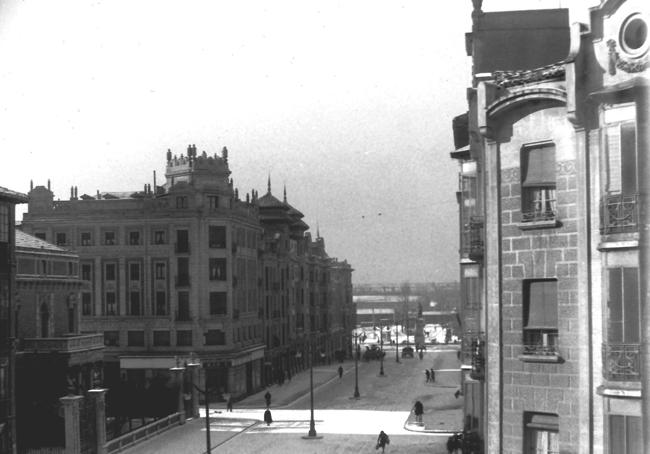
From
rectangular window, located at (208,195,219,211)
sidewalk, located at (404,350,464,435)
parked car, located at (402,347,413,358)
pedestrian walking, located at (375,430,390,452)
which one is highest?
rectangular window, located at (208,195,219,211)

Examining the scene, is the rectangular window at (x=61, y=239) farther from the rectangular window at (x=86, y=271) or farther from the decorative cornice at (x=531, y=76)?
the decorative cornice at (x=531, y=76)

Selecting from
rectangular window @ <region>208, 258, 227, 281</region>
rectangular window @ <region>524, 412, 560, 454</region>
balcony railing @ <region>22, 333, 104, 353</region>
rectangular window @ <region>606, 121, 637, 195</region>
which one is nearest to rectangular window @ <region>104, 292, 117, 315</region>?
rectangular window @ <region>208, 258, 227, 281</region>

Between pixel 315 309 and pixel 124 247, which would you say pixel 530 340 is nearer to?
pixel 124 247

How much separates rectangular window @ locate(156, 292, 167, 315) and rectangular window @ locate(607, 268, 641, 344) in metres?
55.2

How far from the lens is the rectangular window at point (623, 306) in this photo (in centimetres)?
1622

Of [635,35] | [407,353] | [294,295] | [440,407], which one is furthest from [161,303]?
[635,35]

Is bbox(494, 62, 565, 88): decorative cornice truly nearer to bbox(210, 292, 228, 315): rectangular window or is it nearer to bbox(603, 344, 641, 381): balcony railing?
bbox(603, 344, 641, 381): balcony railing

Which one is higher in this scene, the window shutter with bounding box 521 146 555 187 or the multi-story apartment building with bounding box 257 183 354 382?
the window shutter with bounding box 521 146 555 187

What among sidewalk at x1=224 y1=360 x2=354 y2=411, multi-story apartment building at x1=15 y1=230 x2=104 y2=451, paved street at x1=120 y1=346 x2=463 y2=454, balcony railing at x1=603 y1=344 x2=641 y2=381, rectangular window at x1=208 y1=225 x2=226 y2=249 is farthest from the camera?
rectangular window at x1=208 y1=225 x2=226 y2=249

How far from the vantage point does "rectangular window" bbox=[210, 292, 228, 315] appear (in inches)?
2721

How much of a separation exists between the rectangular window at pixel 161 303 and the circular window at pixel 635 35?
5586cm

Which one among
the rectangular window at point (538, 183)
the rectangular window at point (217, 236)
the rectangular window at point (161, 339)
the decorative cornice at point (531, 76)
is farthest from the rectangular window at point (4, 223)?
the rectangular window at point (161, 339)

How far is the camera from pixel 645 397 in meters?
15.9

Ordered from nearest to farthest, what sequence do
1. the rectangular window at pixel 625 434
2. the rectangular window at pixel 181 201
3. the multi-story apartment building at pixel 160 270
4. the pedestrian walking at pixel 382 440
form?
the rectangular window at pixel 625 434 < the pedestrian walking at pixel 382 440 < the multi-story apartment building at pixel 160 270 < the rectangular window at pixel 181 201
